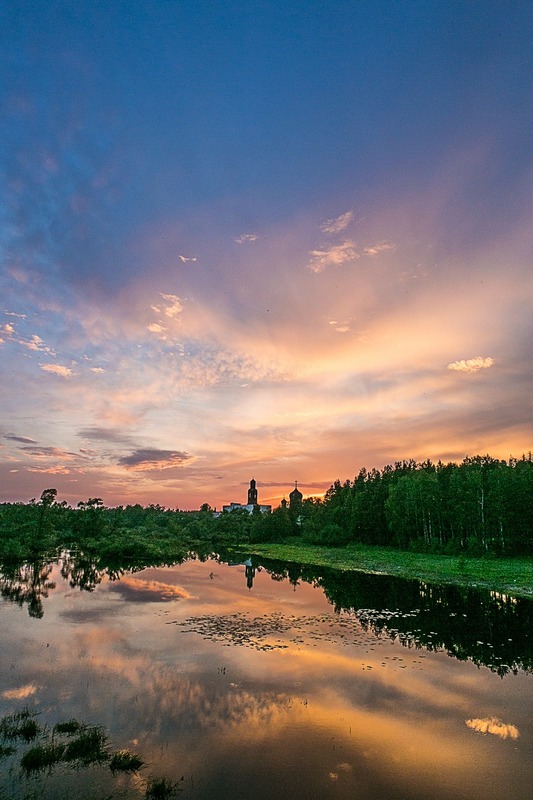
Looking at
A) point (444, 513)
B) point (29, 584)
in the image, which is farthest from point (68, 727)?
point (444, 513)

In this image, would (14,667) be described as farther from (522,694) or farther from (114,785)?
(522,694)

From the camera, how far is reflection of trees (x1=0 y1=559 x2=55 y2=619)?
36.5m

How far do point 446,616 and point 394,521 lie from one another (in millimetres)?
58216

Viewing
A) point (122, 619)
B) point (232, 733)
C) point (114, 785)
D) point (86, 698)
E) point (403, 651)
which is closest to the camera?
point (114, 785)

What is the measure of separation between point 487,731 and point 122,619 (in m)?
25.5

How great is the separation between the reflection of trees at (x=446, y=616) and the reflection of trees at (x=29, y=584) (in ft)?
87.2

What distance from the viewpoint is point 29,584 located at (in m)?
46.0

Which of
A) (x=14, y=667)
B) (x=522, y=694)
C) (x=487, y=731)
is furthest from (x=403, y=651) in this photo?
(x=14, y=667)

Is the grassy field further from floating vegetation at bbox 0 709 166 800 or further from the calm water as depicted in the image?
floating vegetation at bbox 0 709 166 800

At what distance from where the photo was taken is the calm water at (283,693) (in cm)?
1226

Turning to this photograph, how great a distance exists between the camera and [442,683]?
19906mm

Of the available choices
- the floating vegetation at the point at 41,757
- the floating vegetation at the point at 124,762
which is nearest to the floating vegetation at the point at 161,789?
the floating vegetation at the point at 124,762

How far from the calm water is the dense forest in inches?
1592

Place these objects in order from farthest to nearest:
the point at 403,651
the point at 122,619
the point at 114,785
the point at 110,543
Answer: the point at 110,543
the point at 122,619
the point at 403,651
the point at 114,785
